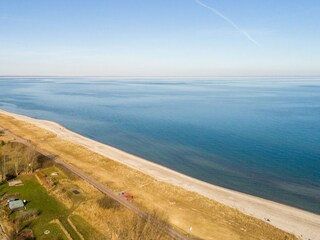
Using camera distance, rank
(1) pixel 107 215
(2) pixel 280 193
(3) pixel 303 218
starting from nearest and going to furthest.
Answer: (1) pixel 107 215, (3) pixel 303 218, (2) pixel 280 193

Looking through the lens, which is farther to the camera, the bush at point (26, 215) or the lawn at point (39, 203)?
the bush at point (26, 215)

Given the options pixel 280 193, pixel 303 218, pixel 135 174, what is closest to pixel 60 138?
pixel 135 174

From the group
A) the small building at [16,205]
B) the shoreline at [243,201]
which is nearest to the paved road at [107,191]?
the shoreline at [243,201]

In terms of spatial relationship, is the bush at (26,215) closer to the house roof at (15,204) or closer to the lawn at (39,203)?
the lawn at (39,203)

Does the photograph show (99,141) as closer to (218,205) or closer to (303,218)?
(218,205)

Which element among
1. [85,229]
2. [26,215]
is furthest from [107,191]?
[26,215]

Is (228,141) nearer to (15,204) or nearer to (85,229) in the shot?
(85,229)
